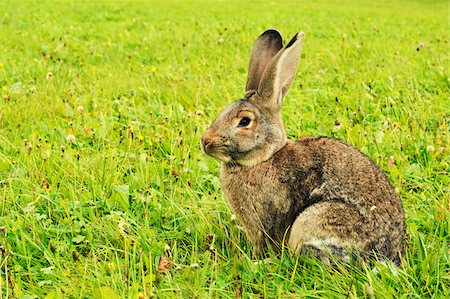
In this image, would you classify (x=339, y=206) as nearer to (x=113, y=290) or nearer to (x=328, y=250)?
(x=328, y=250)

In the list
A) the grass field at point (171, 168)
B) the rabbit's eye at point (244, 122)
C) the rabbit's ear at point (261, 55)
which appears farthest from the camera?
the rabbit's ear at point (261, 55)

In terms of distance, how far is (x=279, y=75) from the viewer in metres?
4.21

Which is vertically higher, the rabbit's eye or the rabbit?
the rabbit's eye

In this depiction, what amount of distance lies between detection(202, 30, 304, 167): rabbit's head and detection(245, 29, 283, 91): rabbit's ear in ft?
0.77

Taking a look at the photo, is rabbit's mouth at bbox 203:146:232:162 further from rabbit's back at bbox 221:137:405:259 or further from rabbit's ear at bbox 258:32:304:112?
rabbit's ear at bbox 258:32:304:112

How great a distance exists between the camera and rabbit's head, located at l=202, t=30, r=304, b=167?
13.4 ft

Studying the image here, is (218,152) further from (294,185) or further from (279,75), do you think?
(279,75)

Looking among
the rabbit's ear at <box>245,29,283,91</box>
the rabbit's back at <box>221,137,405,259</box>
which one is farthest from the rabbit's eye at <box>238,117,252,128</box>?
the rabbit's ear at <box>245,29,283,91</box>

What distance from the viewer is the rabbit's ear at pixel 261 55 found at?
462cm

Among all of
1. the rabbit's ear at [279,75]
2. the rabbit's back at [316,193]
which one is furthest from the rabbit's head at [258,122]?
the rabbit's back at [316,193]

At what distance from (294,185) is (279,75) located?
0.80m

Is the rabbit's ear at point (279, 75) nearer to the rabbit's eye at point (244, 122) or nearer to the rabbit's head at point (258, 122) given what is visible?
the rabbit's head at point (258, 122)

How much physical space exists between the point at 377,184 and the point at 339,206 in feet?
0.96

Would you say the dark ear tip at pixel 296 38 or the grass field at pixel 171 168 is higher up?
the dark ear tip at pixel 296 38
